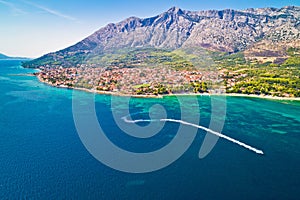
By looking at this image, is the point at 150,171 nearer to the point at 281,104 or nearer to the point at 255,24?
the point at 281,104

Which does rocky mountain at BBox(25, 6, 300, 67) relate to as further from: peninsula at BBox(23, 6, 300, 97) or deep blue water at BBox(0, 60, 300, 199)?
deep blue water at BBox(0, 60, 300, 199)

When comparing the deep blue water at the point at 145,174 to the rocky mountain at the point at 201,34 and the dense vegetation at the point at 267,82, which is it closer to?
the dense vegetation at the point at 267,82

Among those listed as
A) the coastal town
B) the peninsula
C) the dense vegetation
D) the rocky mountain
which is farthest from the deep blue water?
the rocky mountain

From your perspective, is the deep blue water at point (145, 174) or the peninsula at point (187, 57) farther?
the peninsula at point (187, 57)

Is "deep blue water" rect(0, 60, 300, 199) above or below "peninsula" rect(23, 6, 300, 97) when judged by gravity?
below

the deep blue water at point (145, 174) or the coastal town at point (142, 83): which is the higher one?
the coastal town at point (142, 83)

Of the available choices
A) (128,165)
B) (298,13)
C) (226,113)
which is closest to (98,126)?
(128,165)

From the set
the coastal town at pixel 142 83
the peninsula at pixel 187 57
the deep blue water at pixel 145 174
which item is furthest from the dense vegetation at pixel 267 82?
the deep blue water at pixel 145 174
